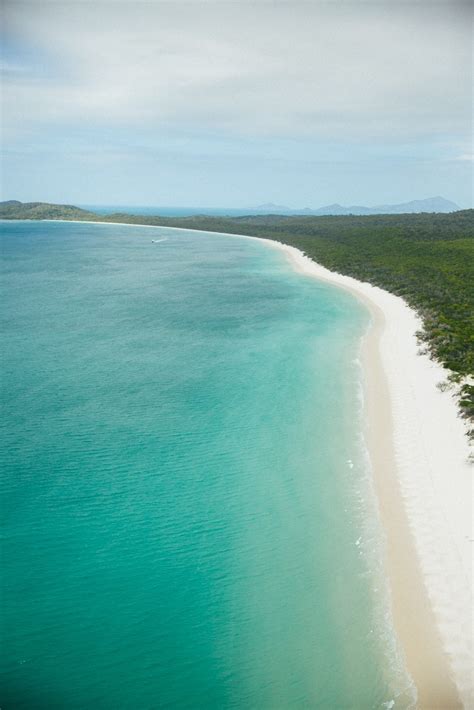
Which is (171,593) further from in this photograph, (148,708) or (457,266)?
(457,266)

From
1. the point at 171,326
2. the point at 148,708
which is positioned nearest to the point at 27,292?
the point at 171,326

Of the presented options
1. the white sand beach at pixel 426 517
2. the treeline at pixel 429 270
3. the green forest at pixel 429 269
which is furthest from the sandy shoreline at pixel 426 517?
the green forest at pixel 429 269

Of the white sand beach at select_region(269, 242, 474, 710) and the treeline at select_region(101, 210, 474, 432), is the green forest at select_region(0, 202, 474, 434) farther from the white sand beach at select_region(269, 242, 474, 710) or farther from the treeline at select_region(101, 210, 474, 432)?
the white sand beach at select_region(269, 242, 474, 710)

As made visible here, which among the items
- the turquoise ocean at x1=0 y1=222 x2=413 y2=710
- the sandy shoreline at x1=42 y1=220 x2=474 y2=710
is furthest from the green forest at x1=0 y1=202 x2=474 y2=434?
the turquoise ocean at x1=0 y1=222 x2=413 y2=710

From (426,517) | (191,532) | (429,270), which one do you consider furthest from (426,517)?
(429,270)

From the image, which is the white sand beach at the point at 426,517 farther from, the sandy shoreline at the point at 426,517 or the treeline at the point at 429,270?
the treeline at the point at 429,270

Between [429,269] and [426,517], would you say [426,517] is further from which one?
[429,269]
